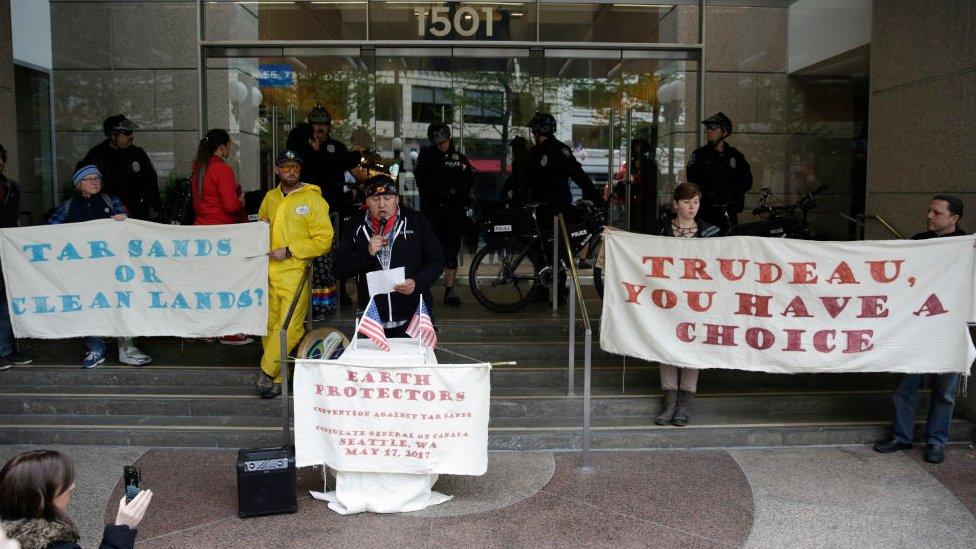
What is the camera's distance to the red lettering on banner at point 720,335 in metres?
6.49

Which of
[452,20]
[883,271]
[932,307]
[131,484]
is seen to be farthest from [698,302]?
[452,20]

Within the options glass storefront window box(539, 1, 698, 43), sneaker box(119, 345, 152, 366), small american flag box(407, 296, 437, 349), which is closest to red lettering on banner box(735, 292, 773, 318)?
small american flag box(407, 296, 437, 349)

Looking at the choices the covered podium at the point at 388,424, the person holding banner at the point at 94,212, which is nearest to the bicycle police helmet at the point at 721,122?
the covered podium at the point at 388,424

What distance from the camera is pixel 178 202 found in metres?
10.4

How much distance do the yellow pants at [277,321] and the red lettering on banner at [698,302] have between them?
3139 millimetres

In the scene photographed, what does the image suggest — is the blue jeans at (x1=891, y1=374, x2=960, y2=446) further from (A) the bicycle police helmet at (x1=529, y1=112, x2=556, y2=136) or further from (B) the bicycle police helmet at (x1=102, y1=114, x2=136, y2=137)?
(B) the bicycle police helmet at (x1=102, y1=114, x2=136, y2=137)

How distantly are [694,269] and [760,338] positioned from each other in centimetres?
72

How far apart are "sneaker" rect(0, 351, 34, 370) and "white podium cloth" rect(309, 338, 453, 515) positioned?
151 inches

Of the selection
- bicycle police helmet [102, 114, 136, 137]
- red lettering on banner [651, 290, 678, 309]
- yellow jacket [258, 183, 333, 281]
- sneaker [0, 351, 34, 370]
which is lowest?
sneaker [0, 351, 34, 370]

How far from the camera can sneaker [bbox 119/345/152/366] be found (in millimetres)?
7547

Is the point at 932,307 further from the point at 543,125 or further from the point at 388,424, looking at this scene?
the point at 543,125

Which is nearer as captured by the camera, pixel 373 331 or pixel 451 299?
pixel 373 331

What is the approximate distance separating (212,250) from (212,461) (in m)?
1.81

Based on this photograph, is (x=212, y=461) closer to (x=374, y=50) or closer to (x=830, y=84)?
(x=374, y=50)
